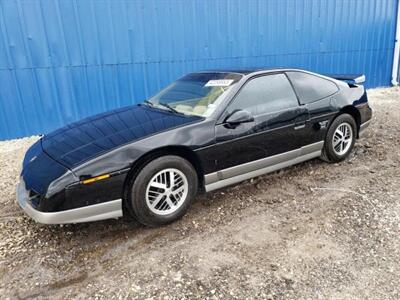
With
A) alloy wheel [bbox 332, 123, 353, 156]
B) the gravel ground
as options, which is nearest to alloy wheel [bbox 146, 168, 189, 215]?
the gravel ground

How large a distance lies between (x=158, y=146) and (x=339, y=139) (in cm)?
271

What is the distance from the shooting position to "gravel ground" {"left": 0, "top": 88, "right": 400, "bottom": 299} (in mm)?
2412

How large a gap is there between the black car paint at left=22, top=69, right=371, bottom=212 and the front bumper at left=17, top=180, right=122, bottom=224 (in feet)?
0.13

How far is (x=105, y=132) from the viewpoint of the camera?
10.6ft

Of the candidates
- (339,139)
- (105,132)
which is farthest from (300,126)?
(105,132)

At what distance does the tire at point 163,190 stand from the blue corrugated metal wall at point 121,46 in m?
4.14

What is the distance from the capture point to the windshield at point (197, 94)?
11.6ft

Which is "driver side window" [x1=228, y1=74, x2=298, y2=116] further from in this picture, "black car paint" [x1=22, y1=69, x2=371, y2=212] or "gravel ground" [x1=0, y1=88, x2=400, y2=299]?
"gravel ground" [x1=0, y1=88, x2=400, y2=299]

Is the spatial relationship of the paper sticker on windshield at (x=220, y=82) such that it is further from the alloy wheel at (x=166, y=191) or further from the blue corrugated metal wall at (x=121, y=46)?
the blue corrugated metal wall at (x=121, y=46)

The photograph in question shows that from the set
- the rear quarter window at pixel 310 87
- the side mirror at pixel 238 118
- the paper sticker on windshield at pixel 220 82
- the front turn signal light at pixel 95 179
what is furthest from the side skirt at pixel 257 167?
the front turn signal light at pixel 95 179

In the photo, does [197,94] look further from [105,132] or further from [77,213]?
[77,213]

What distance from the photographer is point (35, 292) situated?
2.43 m

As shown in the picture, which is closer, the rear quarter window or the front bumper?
the front bumper

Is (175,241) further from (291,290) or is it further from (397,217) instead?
(397,217)
